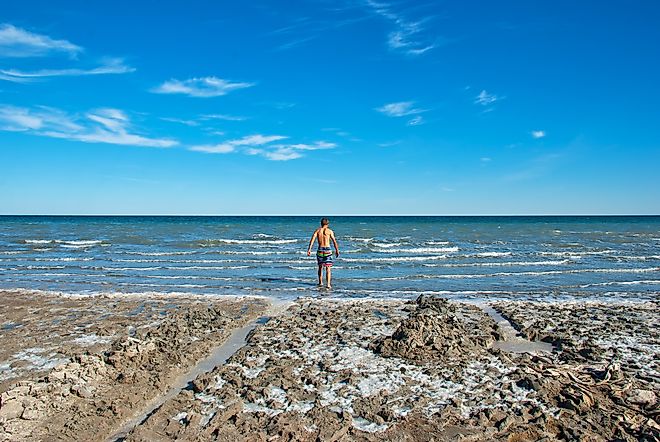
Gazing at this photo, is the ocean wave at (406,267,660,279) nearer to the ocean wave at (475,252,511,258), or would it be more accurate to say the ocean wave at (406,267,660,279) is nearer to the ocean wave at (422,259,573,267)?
the ocean wave at (422,259,573,267)

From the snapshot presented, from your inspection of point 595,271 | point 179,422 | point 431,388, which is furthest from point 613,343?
point 595,271

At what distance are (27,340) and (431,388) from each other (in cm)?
652

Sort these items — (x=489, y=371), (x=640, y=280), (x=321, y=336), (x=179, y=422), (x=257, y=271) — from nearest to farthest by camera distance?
(x=179, y=422), (x=489, y=371), (x=321, y=336), (x=640, y=280), (x=257, y=271)

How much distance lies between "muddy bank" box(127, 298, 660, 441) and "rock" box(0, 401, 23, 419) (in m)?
1.27

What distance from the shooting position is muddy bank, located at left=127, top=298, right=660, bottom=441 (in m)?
4.68

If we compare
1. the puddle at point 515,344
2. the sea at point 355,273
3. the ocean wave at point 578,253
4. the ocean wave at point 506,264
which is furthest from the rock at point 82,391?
the ocean wave at point 578,253

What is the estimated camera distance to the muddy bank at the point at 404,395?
4.68 m

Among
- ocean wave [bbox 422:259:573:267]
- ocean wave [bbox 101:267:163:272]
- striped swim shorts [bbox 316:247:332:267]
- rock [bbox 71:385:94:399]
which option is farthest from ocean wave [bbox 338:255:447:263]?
rock [bbox 71:385:94:399]

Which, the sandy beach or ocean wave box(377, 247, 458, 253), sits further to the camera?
ocean wave box(377, 247, 458, 253)

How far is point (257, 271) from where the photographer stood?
1769cm

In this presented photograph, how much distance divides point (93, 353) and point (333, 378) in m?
3.73

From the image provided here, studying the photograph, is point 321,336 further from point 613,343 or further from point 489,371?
point 613,343

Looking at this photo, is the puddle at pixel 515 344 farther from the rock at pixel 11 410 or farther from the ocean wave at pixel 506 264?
the ocean wave at pixel 506 264

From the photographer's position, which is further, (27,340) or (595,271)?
(595,271)
